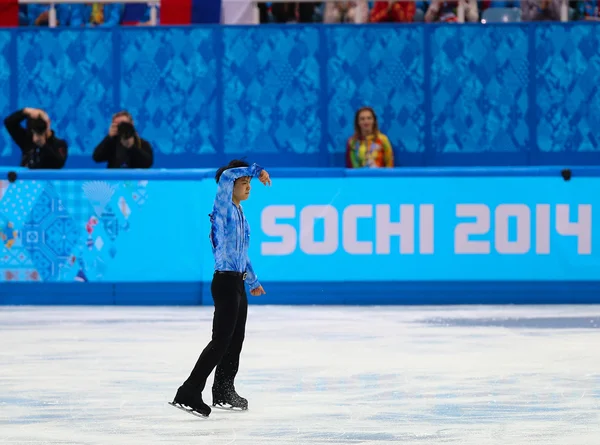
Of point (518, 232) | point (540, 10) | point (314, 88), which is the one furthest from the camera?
point (314, 88)

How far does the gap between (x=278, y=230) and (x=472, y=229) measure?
175cm

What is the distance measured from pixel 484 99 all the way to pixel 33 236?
5.29 m

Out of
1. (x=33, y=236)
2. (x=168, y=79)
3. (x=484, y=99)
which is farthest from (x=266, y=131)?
(x=33, y=236)

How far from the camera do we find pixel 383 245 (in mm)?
12328

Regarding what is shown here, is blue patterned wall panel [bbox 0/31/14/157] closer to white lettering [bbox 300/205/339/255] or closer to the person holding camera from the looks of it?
the person holding camera

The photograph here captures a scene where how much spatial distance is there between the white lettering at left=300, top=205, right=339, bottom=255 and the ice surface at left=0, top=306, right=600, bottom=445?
2.16ft

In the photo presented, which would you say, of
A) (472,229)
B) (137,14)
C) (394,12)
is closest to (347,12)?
(394,12)

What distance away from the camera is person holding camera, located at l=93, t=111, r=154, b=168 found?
1314 cm

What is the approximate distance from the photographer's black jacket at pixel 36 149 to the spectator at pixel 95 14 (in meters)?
2.15

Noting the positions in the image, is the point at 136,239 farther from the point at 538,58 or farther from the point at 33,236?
the point at 538,58

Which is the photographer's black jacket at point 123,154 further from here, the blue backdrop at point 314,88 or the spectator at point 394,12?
the spectator at point 394,12

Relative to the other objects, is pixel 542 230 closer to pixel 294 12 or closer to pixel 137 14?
pixel 294 12

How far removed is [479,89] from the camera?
14789 millimetres

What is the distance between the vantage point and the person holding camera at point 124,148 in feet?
43.1
